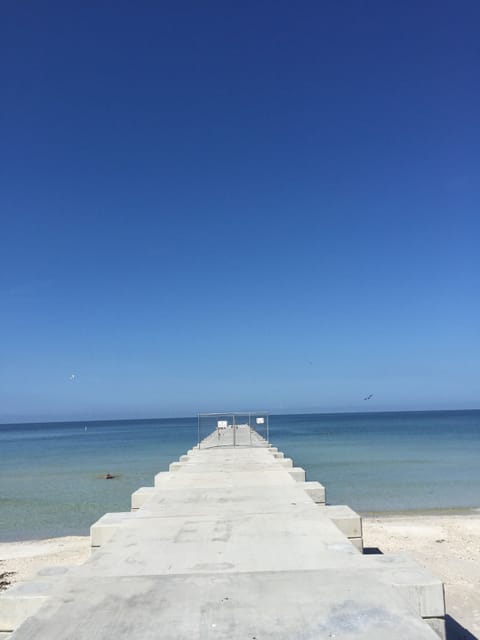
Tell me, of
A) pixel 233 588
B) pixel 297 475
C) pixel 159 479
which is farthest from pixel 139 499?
pixel 233 588

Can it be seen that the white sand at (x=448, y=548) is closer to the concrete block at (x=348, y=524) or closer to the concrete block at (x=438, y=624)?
the concrete block at (x=348, y=524)

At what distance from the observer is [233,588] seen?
4.18 metres

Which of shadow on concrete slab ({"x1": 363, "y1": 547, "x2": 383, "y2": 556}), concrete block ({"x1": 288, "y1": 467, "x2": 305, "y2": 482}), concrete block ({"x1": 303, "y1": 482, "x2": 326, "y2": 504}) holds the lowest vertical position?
shadow on concrete slab ({"x1": 363, "y1": 547, "x2": 383, "y2": 556})

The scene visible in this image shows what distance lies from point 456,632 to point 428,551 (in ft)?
18.7

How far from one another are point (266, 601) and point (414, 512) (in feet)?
54.4

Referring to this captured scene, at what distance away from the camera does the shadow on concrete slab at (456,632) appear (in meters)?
→ 7.24

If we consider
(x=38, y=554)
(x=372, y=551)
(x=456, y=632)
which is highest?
(x=456, y=632)

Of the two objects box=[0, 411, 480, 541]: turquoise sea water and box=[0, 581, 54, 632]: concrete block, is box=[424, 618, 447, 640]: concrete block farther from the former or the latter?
box=[0, 411, 480, 541]: turquoise sea water

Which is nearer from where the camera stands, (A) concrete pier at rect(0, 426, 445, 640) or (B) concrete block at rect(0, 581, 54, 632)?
(A) concrete pier at rect(0, 426, 445, 640)

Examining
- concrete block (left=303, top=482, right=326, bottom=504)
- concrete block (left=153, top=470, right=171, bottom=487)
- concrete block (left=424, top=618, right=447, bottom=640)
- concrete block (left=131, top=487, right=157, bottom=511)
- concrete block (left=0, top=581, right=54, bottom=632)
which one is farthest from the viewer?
concrete block (left=153, top=470, right=171, bottom=487)

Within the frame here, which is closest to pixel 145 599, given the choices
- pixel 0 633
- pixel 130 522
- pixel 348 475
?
pixel 0 633

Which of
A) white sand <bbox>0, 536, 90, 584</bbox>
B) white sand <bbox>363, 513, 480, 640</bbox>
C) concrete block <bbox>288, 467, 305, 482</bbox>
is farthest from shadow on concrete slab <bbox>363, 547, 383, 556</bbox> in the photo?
white sand <bbox>0, 536, 90, 584</bbox>

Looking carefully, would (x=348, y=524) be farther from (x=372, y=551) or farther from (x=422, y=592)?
(x=372, y=551)

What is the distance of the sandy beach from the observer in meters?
8.84
